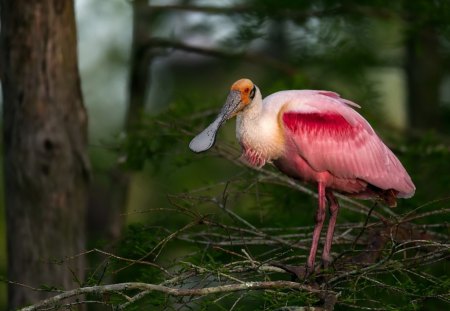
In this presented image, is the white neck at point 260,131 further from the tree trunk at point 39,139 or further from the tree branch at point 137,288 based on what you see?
the tree trunk at point 39,139

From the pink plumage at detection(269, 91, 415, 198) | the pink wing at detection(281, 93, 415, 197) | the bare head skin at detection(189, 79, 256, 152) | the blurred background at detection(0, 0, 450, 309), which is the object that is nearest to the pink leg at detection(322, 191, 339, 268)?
the pink plumage at detection(269, 91, 415, 198)

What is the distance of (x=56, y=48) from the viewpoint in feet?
27.1

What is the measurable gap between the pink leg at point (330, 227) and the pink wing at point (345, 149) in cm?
28

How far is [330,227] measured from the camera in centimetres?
706

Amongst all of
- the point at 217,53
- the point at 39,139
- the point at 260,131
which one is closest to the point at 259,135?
the point at 260,131

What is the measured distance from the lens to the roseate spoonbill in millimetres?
6965

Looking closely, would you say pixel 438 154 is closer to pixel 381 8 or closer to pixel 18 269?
pixel 381 8

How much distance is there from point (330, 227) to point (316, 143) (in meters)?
0.54

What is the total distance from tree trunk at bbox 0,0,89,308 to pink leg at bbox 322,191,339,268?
1.96 meters

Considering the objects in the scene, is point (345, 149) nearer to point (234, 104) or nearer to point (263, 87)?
point (234, 104)

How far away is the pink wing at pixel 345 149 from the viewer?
7117mm

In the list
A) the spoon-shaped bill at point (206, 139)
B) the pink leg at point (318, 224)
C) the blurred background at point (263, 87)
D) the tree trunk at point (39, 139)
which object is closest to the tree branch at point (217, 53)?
the blurred background at point (263, 87)

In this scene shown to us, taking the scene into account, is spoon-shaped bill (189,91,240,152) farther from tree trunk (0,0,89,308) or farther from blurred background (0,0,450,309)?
tree trunk (0,0,89,308)

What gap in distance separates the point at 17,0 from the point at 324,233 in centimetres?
274
